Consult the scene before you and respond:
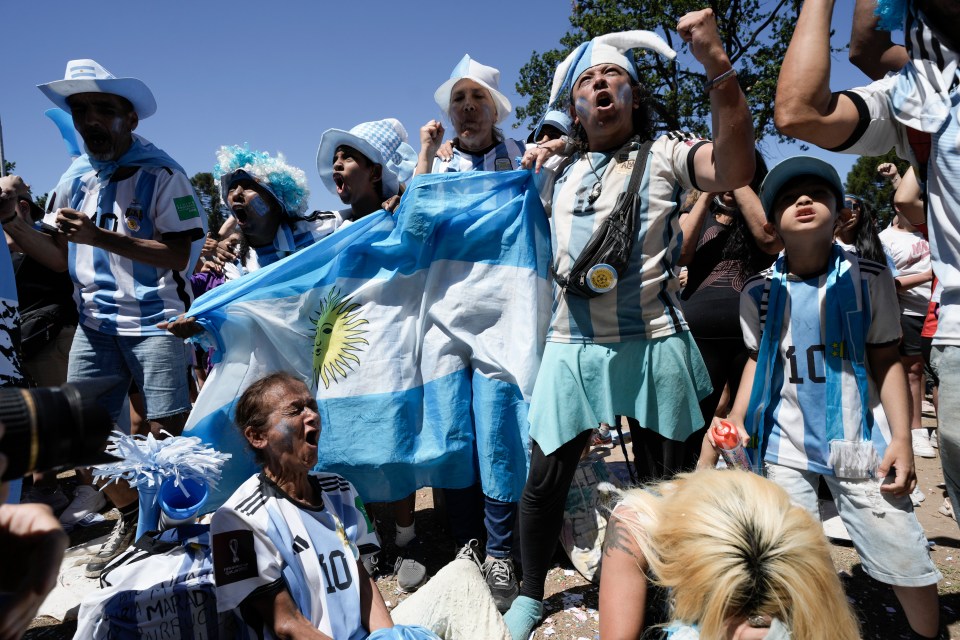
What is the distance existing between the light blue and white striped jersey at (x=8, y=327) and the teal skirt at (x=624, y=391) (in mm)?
1745

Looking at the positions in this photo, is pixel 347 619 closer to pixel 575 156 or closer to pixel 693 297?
pixel 575 156

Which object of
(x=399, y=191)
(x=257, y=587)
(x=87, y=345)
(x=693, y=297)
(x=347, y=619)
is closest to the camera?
(x=257, y=587)

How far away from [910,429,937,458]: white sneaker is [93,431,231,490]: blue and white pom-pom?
15.3ft

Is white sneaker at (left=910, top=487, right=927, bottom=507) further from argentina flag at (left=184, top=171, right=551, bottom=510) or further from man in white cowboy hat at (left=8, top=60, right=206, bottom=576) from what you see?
man in white cowboy hat at (left=8, top=60, right=206, bottom=576)

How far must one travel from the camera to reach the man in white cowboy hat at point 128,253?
3.17 m

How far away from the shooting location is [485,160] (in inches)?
135

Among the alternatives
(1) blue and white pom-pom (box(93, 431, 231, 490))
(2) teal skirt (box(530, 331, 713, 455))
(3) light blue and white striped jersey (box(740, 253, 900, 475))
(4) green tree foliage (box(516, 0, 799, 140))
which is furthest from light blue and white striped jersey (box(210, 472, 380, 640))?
(4) green tree foliage (box(516, 0, 799, 140))

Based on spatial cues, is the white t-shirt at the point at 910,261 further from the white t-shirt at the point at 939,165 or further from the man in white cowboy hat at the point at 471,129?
the white t-shirt at the point at 939,165

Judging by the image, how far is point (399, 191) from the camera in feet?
12.1

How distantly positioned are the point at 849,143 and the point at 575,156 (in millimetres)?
1144

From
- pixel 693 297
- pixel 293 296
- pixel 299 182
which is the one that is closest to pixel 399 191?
pixel 299 182

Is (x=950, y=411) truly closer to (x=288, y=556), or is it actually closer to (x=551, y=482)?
(x=551, y=482)

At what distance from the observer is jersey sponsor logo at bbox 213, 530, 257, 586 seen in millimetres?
1757

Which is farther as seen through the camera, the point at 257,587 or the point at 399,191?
the point at 399,191
